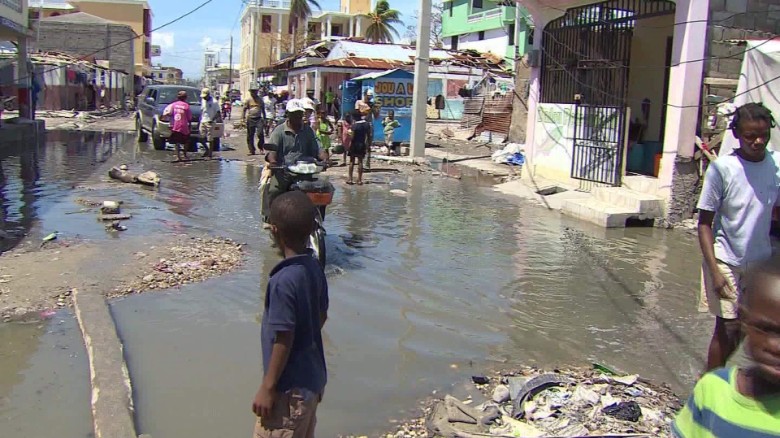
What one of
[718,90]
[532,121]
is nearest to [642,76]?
[532,121]

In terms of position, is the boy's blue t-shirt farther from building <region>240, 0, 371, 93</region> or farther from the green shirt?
building <region>240, 0, 371, 93</region>

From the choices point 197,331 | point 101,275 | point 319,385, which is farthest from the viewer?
point 101,275

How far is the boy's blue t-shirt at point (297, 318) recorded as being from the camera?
270 centimetres

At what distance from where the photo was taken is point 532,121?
602 inches

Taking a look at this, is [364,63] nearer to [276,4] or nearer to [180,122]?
[180,122]

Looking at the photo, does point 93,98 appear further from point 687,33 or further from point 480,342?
point 480,342

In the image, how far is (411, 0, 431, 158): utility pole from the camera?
18391mm

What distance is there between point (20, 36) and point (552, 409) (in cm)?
2120

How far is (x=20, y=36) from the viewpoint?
67.7 feet

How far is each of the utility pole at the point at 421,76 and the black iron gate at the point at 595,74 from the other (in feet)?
14.0

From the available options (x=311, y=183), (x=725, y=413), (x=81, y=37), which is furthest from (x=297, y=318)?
(x=81, y=37)

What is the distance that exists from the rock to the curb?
82.6 inches

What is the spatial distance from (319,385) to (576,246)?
22.8 feet

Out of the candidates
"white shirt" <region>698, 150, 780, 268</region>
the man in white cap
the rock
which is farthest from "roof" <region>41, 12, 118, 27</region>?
"white shirt" <region>698, 150, 780, 268</region>
